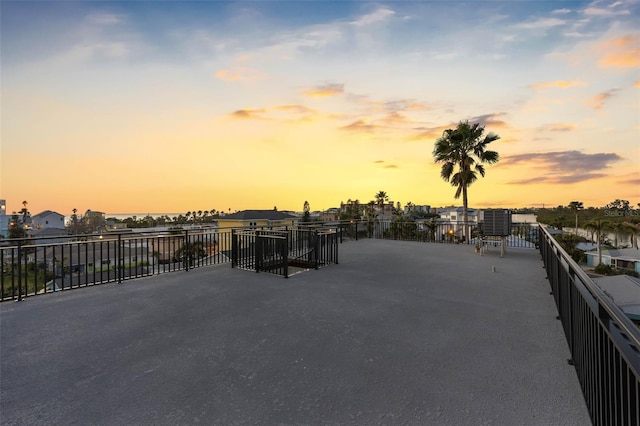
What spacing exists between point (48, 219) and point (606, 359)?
61.1 metres

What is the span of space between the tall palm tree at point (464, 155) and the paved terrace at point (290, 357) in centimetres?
865

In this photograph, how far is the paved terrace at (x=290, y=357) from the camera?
1740mm

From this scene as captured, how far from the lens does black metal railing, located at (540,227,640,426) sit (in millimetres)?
977

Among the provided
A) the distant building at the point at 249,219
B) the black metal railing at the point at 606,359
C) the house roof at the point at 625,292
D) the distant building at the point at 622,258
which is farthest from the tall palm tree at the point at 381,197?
the black metal railing at the point at 606,359

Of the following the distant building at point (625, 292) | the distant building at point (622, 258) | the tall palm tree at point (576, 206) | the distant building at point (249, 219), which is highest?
the tall palm tree at point (576, 206)

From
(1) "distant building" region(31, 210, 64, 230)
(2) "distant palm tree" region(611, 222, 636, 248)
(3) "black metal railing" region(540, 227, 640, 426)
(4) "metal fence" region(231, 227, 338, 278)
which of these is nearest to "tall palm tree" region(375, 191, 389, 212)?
(2) "distant palm tree" region(611, 222, 636, 248)

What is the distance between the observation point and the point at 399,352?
2449 millimetres

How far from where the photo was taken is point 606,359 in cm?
129

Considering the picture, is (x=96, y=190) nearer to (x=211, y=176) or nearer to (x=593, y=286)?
(x=211, y=176)

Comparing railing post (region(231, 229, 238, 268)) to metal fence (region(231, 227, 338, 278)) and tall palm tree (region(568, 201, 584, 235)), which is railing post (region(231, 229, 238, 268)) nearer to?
metal fence (region(231, 227, 338, 278))

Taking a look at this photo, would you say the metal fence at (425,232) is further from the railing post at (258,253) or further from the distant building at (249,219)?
the distant building at (249,219)

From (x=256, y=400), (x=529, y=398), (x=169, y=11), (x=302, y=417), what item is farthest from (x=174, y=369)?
(x=169, y=11)

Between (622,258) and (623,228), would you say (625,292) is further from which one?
(623,228)

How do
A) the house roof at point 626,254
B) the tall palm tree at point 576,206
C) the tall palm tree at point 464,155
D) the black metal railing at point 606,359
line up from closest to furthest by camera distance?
the black metal railing at point 606,359, the tall palm tree at point 464,155, the house roof at point 626,254, the tall palm tree at point 576,206
